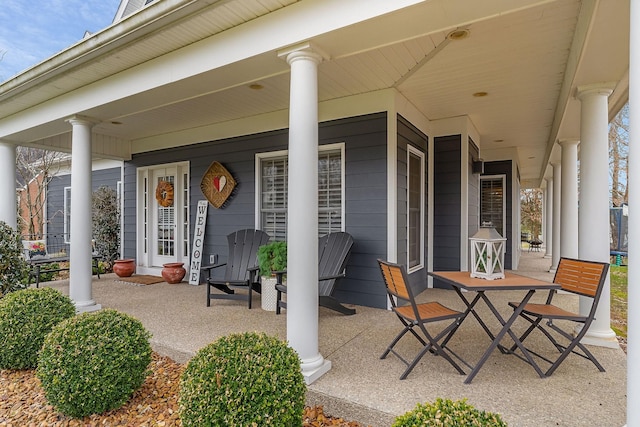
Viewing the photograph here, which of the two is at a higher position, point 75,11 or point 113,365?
point 75,11

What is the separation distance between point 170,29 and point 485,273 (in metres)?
3.11

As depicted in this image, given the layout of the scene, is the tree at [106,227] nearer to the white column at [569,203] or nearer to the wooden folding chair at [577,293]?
the wooden folding chair at [577,293]

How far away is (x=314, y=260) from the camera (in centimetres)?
259

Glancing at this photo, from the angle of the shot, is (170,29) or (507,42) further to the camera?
(507,42)

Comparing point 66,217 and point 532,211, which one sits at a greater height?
point 532,211

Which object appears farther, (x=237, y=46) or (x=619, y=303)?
(x=619, y=303)

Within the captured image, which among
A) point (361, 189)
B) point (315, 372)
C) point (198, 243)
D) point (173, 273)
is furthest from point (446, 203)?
point (173, 273)

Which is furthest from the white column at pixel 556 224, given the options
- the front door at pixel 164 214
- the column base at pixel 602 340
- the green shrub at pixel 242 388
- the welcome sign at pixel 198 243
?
the front door at pixel 164 214

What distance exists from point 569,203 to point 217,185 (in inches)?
210

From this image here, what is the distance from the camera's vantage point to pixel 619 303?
16.4ft

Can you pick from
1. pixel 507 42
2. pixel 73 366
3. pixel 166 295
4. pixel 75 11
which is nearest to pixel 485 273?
pixel 507 42

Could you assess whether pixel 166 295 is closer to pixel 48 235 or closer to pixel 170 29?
pixel 170 29

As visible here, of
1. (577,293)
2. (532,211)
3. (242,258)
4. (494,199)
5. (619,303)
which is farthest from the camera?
(532,211)

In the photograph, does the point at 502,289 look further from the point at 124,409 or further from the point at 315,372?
the point at 124,409
